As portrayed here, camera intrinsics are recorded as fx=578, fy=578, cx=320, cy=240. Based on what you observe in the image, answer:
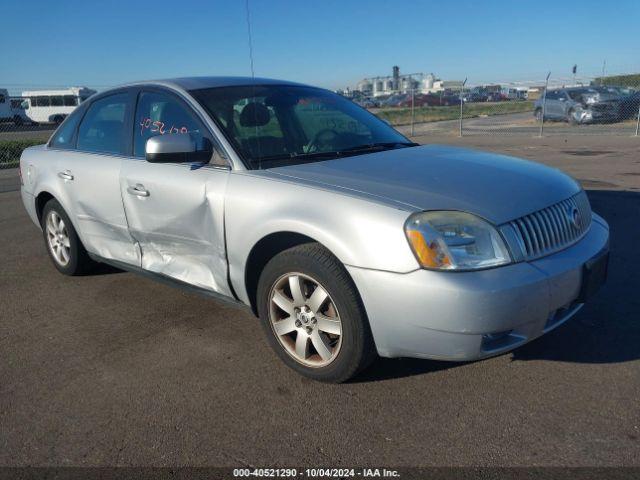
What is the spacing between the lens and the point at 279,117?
3.89m

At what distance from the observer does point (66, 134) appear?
489cm

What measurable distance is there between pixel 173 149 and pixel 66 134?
81.4 inches

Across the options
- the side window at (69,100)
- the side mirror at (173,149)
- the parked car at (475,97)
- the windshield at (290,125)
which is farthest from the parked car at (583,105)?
the parked car at (475,97)

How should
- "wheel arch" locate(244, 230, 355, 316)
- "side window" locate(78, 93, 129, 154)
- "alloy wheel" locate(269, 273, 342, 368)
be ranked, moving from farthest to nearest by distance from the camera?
"side window" locate(78, 93, 129, 154) < "wheel arch" locate(244, 230, 355, 316) < "alloy wheel" locate(269, 273, 342, 368)

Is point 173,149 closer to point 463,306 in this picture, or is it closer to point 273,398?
point 273,398

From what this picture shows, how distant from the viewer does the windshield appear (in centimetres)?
354

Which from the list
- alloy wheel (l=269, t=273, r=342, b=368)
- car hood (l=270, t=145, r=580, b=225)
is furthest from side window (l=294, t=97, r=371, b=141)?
alloy wheel (l=269, t=273, r=342, b=368)

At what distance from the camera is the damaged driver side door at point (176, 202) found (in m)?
3.41

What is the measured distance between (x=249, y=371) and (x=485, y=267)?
145 centimetres

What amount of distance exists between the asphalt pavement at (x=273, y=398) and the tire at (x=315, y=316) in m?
0.15

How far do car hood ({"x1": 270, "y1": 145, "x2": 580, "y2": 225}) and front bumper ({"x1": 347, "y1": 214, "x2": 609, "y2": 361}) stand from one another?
310 mm

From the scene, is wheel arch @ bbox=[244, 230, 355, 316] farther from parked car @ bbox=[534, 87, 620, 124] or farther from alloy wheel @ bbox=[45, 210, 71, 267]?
parked car @ bbox=[534, 87, 620, 124]

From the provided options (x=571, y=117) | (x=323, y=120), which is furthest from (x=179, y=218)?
(x=571, y=117)

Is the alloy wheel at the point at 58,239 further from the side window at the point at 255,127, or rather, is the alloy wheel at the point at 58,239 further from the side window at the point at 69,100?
the side window at the point at 69,100
